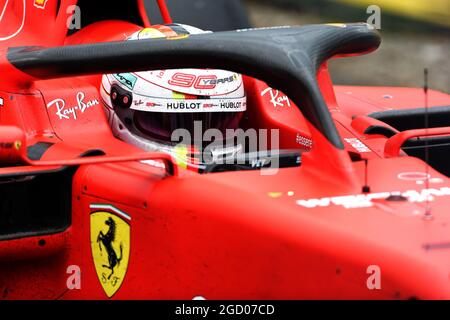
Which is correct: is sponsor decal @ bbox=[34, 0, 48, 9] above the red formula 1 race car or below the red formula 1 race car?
above

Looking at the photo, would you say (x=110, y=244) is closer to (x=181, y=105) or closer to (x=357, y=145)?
(x=181, y=105)

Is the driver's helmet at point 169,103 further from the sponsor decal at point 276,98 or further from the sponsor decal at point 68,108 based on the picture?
the sponsor decal at point 276,98

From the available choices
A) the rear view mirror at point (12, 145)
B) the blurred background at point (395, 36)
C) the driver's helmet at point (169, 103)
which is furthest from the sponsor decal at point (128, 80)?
the blurred background at point (395, 36)

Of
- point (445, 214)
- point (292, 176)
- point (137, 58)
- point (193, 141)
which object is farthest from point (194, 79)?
point (445, 214)

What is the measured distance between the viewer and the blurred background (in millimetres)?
8609

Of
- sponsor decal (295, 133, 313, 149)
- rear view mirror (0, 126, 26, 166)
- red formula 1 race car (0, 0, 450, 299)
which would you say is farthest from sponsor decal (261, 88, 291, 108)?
rear view mirror (0, 126, 26, 166)

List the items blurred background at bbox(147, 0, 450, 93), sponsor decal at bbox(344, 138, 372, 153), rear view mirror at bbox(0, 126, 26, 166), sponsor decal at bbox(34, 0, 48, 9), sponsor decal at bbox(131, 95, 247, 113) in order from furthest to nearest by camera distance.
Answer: blurred background at bbox(147, 0, 450, 93), sponsor decal at bbox(34, 0, 48, 9), sponsor decal at bbox(344, 138, 372, 153), sponsor decal at bbox(131, 95, 247, 113), rear view mirror at bbox(0, 126, 26, 166)

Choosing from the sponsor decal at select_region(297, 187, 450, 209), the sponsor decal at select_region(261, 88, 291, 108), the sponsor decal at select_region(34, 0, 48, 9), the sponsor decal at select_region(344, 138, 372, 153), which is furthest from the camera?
the sponsor decal at select_region(34, 0, 48, 9)

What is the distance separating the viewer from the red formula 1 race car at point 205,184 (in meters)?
2.98

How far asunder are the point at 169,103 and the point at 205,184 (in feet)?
2.29

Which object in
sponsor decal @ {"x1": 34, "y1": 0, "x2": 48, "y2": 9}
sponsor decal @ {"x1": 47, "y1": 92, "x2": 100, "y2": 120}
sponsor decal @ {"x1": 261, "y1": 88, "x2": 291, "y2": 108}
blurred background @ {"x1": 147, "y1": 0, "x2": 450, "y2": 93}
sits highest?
sponsor decal @ {"x1": 34, "y1": 0, "x2": 48, "y2": 9}

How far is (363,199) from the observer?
10.3 ft

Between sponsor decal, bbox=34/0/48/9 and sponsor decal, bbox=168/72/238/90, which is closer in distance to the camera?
sponsor decal, bbox=168/72/238/90

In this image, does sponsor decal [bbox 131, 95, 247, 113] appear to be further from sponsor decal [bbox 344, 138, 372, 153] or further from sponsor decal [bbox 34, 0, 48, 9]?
sponsor decal [bbox 34, 0, 48, 9]
